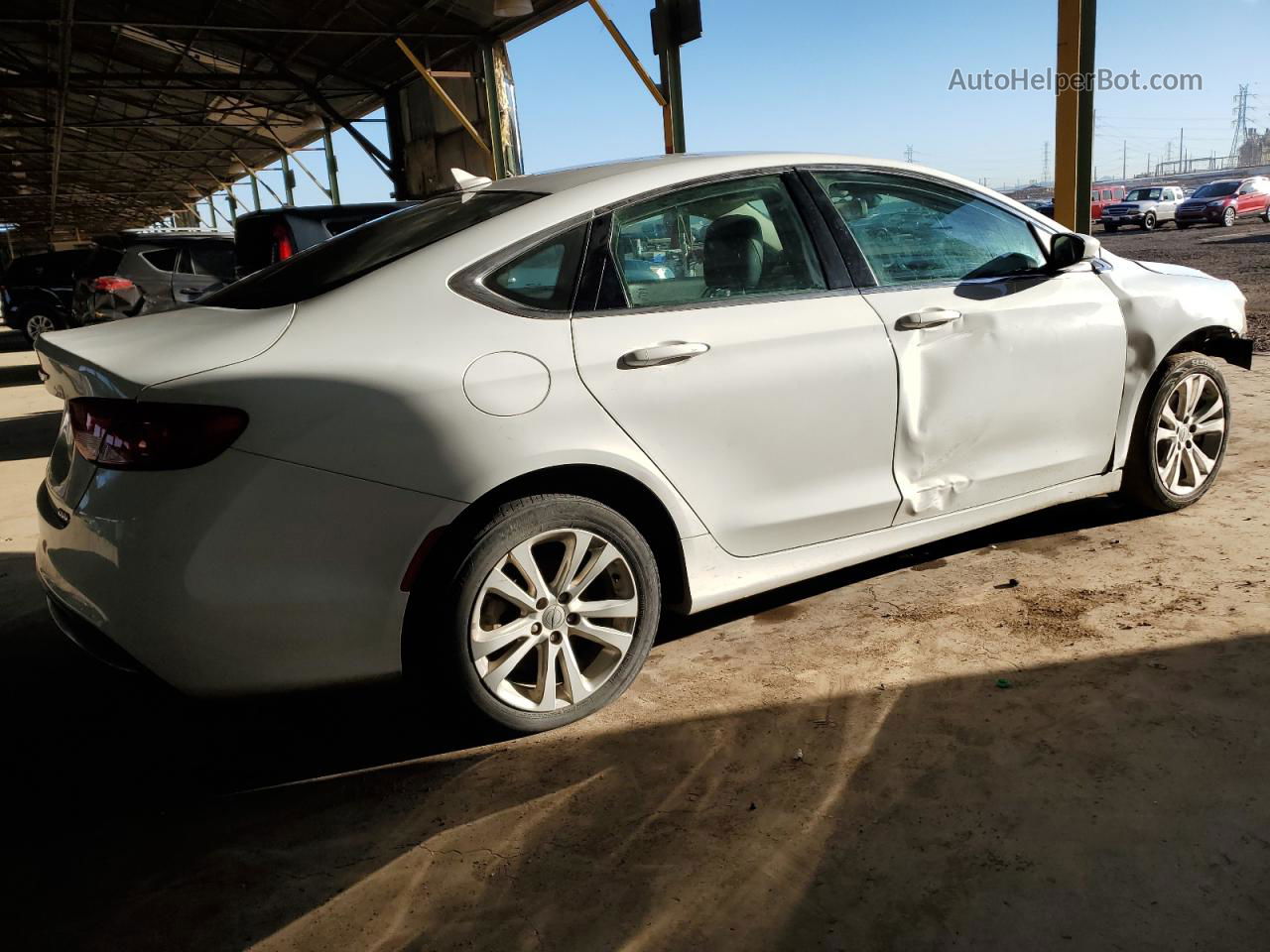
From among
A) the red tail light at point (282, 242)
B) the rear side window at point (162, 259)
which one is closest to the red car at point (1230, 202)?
the rear side window at point (162, 259)

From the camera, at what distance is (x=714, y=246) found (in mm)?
2904

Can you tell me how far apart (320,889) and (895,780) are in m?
1.30

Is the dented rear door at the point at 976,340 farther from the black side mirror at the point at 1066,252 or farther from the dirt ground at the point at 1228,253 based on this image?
the dirt ground at the point at 1228,253

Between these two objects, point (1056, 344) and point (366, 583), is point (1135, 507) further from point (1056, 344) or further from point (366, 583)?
point (366, 583)

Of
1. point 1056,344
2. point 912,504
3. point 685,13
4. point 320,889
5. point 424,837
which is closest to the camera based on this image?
point 320,889

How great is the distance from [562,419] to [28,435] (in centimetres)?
718

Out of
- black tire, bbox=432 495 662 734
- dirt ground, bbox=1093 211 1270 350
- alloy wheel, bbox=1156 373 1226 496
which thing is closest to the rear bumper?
black tire, bbox=432 495 662 734

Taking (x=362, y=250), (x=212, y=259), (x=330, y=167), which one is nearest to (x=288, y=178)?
(x=330, y=167)

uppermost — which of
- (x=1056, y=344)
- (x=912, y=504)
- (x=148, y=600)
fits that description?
(x=1056, y=344)

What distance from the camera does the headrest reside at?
285cm

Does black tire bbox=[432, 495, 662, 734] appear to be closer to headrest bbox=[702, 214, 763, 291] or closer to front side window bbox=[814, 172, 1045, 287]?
headrest bbox=[702, 214, 763, 291]

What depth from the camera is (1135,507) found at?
160 inches

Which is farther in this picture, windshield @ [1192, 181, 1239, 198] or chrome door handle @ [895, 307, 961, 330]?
windshield @ [1192, 181, 1239, 198]

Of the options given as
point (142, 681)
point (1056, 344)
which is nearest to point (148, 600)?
point (142, 681)
